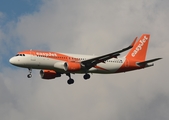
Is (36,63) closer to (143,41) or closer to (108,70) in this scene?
(108,70)

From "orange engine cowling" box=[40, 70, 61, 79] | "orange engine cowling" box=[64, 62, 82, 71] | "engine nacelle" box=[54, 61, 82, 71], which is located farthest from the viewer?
"orange engine cowling" box=[40, 70, 61, 79]

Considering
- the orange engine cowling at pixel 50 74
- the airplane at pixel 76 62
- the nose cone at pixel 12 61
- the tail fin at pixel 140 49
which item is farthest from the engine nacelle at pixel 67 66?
the tail fin at pixel 140 49

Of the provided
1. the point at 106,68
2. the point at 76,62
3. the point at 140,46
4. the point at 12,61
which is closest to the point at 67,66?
the point at 76,62

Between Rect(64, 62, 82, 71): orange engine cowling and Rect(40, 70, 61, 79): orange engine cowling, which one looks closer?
Rect(64, 62, 82, 71): orange engine cowling

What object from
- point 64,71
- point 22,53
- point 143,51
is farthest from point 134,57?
point 22,53

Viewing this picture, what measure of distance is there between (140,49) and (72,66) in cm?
1890

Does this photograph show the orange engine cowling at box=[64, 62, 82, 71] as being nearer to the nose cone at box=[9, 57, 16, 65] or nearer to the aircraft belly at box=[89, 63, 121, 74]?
the aircraft belly at box=[89, 63, 121, 74]

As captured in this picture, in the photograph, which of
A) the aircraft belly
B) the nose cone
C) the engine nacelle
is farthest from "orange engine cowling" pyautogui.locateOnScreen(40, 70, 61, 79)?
the nose cone

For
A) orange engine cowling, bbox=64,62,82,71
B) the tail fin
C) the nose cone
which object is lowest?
orange engine cowling, bbox=64,62,82,71

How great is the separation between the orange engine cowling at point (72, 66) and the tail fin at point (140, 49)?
13.6m

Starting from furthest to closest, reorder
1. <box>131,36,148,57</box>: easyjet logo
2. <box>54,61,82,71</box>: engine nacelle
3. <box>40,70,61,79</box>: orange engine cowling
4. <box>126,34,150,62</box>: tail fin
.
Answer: <box>131,36,148,57</box>: easyjet logo < <box>126,34,150,62</box>: tail fin < <box>40,70,61,79</box>: orange engine cowling < <box>54,61,82,71</box>: engine nacelle

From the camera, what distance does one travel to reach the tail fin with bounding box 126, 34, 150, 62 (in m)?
99.8

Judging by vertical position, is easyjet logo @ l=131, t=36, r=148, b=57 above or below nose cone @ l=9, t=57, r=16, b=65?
above

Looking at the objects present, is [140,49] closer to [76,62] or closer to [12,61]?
[76,62]
